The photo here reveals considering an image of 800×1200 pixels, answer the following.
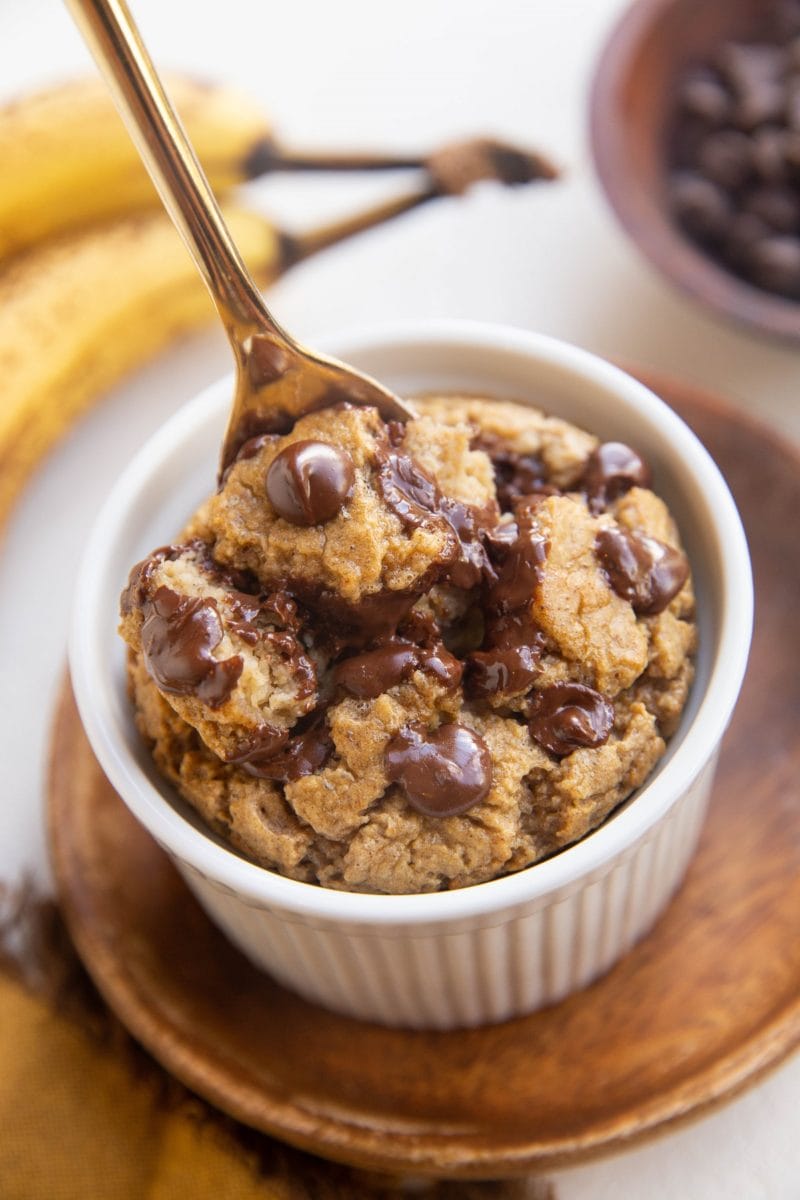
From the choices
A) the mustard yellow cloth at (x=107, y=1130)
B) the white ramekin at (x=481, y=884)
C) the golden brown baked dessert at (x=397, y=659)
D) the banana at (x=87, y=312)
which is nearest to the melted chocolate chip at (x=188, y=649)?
the golden brown baked dessert at (x=397, y=659)

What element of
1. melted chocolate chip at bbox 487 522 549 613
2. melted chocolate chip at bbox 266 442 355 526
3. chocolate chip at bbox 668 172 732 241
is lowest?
chocolate chip at bbox 668 172 732 241

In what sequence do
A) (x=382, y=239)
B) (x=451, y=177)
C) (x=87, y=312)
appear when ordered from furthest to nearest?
1. (x=382, y=239)
2. (x=87, y=312)
3. (x=451, y=177)

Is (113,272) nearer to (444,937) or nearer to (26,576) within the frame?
(26,576)

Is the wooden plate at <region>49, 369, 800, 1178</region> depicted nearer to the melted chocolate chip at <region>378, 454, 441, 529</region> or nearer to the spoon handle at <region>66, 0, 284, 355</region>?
the melted chocolate chip at <region>378, 454, 441, 529</region>

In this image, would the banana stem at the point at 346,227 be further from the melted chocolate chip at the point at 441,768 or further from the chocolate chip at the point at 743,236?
the melted chocolate chip at the point at 441,768

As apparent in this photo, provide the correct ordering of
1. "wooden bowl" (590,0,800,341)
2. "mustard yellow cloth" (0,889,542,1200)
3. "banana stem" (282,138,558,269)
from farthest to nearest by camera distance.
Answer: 1. "banana stem" (282,138,558,269)
2. "wooden bowl" (590,0,800,341)
3. "mustard yellow cloth" (0,889,542,1200)

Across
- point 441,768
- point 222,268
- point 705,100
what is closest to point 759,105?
point 705,100

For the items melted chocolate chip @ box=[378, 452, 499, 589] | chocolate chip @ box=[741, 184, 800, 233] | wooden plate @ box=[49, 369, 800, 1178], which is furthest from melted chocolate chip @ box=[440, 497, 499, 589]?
chocolate chip @ box=[741, 184, 800, 233]

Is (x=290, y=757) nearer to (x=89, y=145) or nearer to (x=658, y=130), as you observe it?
(x=89, y=145)
